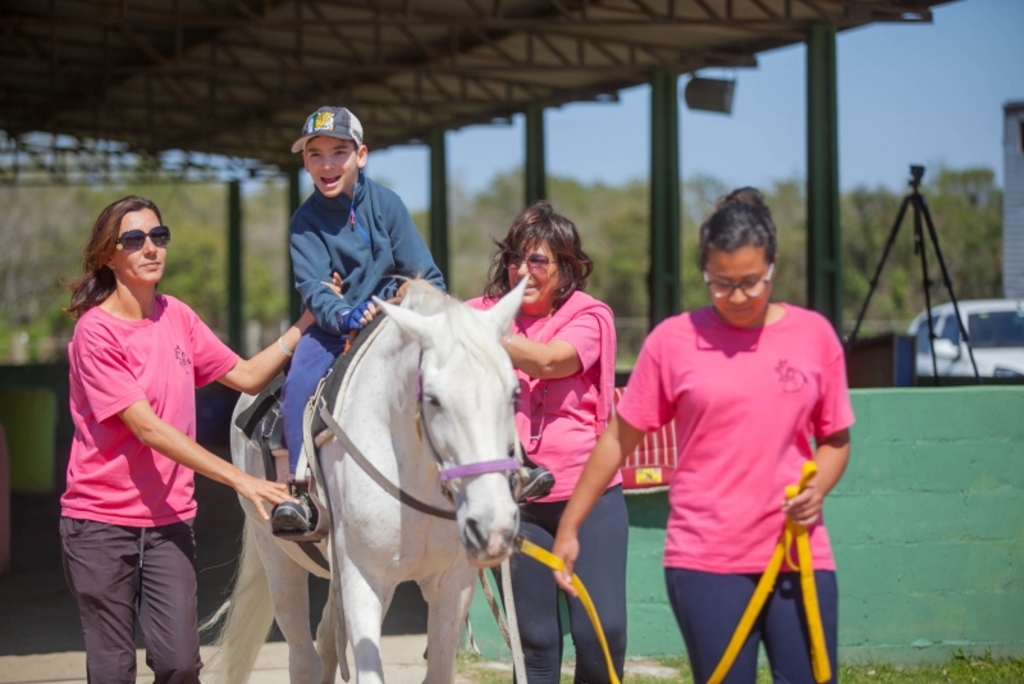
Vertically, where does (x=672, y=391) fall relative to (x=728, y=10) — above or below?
below

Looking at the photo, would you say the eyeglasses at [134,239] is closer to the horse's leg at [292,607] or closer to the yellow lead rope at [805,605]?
the horse's leg at [292,607]

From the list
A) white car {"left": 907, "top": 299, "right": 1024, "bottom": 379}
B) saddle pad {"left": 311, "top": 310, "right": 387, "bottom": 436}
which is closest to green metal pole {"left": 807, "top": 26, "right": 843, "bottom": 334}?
white car {"left": 907, "top": 299, "right": 1024, "bottom": 379}

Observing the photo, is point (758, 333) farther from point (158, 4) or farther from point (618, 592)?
point (158, 4)

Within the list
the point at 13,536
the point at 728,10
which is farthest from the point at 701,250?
the point at 728,10

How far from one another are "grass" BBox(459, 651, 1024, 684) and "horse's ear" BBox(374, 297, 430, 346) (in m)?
2.99

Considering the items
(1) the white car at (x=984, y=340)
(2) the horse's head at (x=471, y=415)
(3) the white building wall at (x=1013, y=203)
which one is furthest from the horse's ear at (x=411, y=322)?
(3) the white building wall at (x=1013, y=203)

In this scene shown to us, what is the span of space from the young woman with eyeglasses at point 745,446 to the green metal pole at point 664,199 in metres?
11.7

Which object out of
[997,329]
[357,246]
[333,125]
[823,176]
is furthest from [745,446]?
[997,329]

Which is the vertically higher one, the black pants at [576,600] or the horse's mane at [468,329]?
the horse's mane at [468,329]

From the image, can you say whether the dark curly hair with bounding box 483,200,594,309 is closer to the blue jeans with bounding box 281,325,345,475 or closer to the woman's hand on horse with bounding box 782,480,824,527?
the blue jeans with bounding box 281,325,345,475

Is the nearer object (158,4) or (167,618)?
(167,618)

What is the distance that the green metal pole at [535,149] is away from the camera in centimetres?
1695

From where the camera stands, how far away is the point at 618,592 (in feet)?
12.0

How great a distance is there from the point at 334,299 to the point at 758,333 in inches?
57.7
